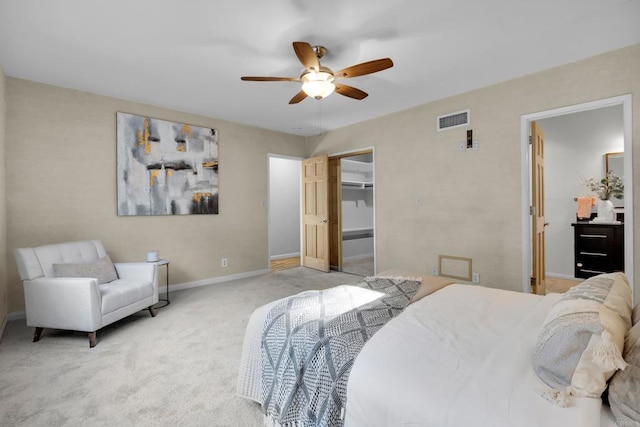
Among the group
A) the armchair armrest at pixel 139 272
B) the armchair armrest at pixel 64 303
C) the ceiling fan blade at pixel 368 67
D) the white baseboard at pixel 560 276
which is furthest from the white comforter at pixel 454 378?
the white baseboard at pixel 560 276

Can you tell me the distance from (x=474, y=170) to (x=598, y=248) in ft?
7.22

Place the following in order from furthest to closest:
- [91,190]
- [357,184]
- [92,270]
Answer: [357,184] → [91,190] → [92,270]

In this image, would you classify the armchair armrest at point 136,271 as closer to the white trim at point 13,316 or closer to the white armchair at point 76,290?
the white armchair at point 76,290

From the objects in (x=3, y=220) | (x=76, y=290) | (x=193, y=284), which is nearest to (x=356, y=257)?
(x=193, y=284)

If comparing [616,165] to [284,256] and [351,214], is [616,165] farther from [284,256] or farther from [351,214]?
[284,256]

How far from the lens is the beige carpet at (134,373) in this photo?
174 centimetres

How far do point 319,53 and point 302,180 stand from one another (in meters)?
3.43

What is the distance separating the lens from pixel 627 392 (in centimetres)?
89

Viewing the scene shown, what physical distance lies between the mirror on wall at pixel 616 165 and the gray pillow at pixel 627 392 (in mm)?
4696

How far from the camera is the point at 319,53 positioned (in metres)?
2.75

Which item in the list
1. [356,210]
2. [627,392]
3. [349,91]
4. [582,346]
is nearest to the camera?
[627,392]

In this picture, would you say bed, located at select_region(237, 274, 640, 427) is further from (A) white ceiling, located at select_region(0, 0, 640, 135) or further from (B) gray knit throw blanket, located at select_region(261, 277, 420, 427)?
(A) white ceiling, located at select_region(0, 0, 640, 135)

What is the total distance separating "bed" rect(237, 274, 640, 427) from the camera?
3.02 feet

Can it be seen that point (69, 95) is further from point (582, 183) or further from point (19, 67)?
point (582, 183)
